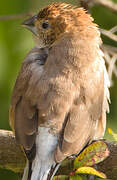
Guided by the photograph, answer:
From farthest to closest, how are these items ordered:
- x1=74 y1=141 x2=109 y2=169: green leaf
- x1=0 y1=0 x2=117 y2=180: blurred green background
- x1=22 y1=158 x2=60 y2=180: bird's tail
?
x1=0 y1=0 x2=117 y2=180: blurred green background → x1=22 y1=158 x2=60 y2=180: bird's tail → x1=74 y1=141 x2=109 y2=169: green leaf

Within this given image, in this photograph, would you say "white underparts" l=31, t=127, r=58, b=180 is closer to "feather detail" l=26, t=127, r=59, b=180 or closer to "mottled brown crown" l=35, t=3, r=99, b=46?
"feather detail" l=26, t=127, r=59, b=180

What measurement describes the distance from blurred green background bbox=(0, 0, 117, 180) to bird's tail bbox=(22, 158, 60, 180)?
Answer: 1.96 metres

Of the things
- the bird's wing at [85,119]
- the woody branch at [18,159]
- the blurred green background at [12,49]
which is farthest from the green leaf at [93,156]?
the blurred green background at [12,49]

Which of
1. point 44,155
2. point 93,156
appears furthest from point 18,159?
point 93,156

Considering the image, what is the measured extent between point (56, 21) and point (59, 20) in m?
0.04

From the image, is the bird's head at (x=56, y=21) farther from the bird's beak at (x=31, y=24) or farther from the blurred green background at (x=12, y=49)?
the blurred green background at (x=12, y=49)

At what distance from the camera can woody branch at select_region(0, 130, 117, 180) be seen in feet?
17.8

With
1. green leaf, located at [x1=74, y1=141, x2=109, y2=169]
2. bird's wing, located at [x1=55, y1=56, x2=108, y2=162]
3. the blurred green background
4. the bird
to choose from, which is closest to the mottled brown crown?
the bird

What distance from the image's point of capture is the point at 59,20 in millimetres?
6293

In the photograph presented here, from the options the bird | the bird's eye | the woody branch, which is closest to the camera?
the bird

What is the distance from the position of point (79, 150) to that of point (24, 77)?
1.08 meters

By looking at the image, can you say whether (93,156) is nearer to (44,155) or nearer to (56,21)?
(44,155)

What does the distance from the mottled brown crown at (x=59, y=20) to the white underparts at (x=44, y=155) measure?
1555 mm

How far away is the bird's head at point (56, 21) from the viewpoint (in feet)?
20.5
